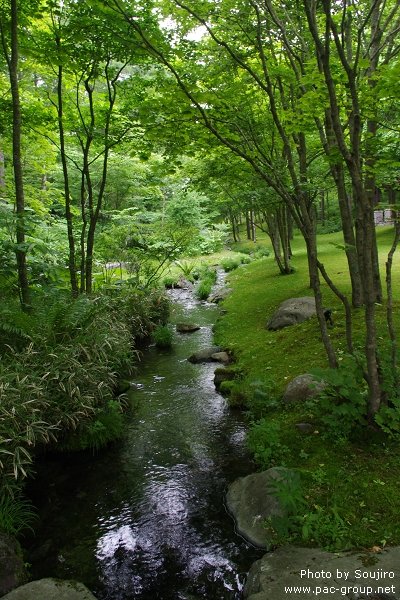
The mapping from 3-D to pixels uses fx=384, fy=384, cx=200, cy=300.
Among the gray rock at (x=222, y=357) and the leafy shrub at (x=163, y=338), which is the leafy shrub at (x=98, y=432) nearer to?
the gray rock at (x=222, y=357)

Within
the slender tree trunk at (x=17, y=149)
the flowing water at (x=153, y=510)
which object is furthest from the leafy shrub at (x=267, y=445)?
the slender tree trunk at (x=17, y=149)

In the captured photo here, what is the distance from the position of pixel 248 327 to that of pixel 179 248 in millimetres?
4258

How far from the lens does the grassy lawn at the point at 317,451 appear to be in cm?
345

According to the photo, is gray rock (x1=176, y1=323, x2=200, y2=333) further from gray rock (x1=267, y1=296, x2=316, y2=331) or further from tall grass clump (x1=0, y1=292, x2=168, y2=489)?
tall grass clump (x1=0, y1=292, x2=168, y2=489)

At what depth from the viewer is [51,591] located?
10.2 ft

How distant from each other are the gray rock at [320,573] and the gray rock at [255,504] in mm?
389

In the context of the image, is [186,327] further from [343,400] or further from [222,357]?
[343,400]

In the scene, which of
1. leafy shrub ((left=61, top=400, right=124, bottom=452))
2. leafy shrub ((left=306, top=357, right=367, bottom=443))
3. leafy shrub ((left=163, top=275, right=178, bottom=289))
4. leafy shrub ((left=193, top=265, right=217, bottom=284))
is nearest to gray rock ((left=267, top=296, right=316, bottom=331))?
leafy shrub ((left=306, top=357, right=367, bottom=443))

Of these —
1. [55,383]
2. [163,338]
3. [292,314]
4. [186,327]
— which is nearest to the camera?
[55,383]

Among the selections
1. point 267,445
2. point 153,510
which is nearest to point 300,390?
point 267,445

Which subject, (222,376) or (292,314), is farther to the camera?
(292,314)

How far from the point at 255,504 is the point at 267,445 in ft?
3.39

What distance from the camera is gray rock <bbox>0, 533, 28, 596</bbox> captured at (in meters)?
3.25

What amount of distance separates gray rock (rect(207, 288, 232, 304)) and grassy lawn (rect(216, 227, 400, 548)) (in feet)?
18.8
